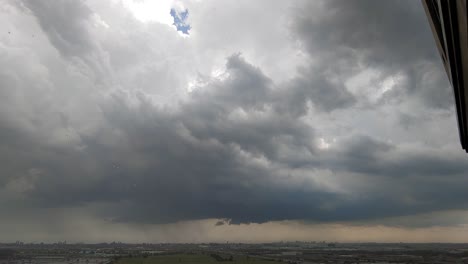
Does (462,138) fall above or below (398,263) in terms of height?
above

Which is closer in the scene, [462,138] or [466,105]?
[466,105]

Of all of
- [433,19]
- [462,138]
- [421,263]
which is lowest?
[421,263]

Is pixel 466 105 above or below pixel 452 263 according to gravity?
above

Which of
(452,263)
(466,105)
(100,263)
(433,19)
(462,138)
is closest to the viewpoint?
(466,105)

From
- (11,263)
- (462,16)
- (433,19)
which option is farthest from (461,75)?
(11,263)

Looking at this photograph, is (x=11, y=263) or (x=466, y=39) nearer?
(x=466, y=39)

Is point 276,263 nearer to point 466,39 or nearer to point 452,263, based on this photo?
point 452,263

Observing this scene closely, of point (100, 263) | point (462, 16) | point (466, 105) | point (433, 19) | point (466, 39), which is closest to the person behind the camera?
point (462, 16)

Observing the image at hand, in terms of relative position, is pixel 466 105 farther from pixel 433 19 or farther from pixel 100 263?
pixel 100 263

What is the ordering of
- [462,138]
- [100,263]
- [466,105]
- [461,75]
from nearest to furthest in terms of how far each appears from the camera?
1. [461,75]
2. [466,105]
3. [462,138]
4. [100,263]

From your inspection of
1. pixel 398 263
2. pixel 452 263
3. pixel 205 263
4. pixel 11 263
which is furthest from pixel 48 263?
pixel 452 263
